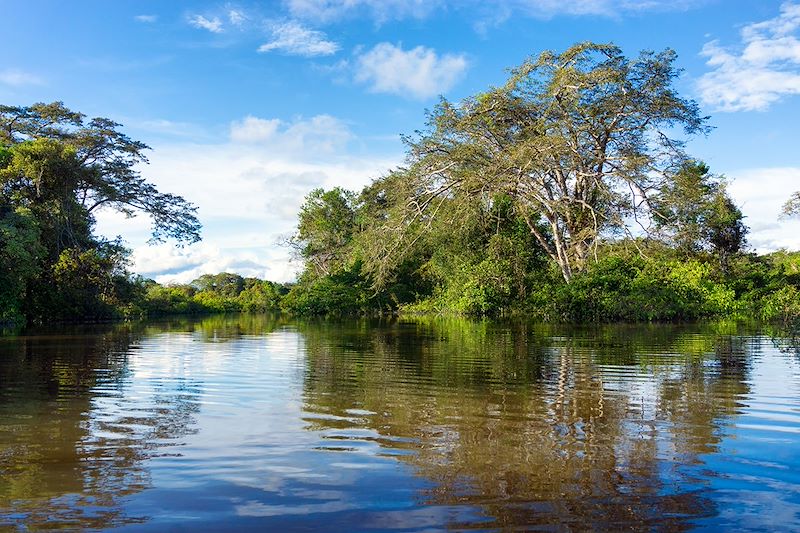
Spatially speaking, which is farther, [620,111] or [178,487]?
[620,111]

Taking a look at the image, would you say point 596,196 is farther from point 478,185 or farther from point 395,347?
point 395,347

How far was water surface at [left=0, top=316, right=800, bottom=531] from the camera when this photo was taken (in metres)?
3.30

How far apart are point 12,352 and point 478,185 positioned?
16.4 metres

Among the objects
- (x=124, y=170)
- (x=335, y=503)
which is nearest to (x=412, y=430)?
(x=335, y=503)

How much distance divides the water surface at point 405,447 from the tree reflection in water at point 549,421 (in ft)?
0.07

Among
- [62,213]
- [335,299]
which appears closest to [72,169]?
[62,213]

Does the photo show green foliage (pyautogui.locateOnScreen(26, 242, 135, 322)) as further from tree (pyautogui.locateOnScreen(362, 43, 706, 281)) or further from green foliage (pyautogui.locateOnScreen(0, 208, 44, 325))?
tree (pyautogui.locateOnScreen(362, 43, 706, 281))

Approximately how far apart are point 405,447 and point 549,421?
5.03 feet

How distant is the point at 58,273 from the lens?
2828 cm

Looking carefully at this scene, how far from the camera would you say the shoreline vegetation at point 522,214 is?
2275cm

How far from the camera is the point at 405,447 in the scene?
15.3 ft

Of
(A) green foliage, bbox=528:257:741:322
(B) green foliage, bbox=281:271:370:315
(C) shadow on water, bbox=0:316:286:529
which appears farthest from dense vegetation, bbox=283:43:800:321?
(C) shadow on water, bbox=0:316:286:529

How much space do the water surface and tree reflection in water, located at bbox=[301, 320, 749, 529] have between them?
0.07 ft

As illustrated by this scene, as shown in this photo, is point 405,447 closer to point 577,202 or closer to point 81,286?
point 577,202
